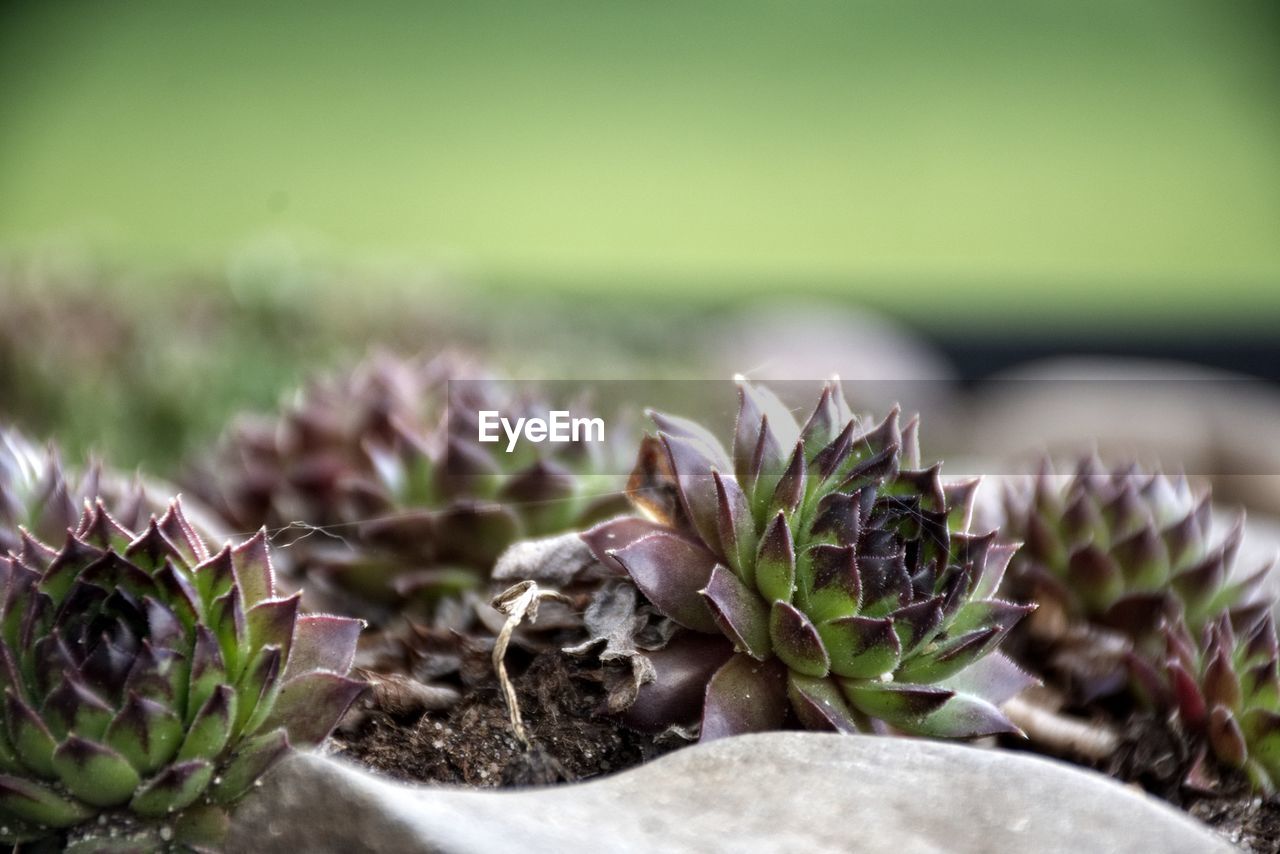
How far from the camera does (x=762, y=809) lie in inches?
38.0

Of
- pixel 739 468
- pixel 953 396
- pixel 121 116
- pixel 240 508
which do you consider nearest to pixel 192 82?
pixel 121 116

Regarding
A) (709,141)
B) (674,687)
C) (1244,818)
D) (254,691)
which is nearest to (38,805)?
(254,691)

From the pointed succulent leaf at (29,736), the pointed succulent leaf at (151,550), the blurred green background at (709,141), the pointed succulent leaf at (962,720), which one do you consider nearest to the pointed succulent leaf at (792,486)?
the pointed succulent leaf at (962,720)

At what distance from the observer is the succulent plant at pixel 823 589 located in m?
1.08

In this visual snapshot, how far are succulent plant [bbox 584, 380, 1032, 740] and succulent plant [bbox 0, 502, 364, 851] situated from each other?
0.30 m

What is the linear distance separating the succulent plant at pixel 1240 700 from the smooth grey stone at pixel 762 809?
1.17 feet

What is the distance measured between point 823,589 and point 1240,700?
531 mm

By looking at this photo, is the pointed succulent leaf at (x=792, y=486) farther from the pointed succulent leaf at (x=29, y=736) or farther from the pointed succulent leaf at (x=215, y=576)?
the pointed succulent leaf at (x=29, y=736)

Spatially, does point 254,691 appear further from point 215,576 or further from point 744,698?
point 744,698

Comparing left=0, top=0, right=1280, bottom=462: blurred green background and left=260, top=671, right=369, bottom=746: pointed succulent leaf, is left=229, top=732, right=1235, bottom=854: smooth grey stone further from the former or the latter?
left=0, top=0, right=1280, bottom=462: blurred green background

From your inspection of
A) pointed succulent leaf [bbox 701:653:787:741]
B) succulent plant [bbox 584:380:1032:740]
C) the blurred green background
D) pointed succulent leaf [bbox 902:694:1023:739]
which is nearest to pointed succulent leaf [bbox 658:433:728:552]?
succulent plant [bbox 584:380:1032:740]

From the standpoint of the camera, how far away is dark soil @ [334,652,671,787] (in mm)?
1114

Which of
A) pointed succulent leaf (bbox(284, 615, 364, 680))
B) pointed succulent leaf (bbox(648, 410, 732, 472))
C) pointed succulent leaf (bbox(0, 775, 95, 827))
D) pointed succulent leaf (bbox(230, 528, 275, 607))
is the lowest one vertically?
pointed succulent leaf (bbox(0, 775, 95, 827))

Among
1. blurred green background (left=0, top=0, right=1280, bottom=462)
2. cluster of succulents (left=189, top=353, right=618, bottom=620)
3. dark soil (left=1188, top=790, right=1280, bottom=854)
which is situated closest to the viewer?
dark soil (left=1188, top=790, right=1280, bottom=854)
